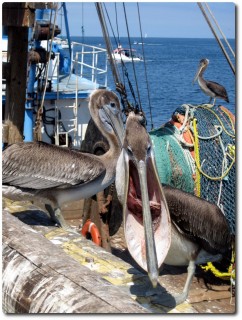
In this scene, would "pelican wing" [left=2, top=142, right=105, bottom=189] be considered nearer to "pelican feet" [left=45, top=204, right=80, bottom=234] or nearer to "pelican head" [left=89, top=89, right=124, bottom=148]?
"pelican feet" [left=45, top=204, right=80, bottom=234]

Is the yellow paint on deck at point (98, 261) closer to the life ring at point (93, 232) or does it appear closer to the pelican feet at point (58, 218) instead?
the pelican feet at point (58, 218)

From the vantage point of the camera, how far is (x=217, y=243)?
509cm

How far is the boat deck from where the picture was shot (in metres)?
3.62

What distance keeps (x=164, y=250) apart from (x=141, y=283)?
427 mm

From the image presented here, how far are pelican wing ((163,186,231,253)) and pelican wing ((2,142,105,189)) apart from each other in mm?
670

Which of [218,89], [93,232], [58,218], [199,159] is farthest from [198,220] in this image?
[218,89]

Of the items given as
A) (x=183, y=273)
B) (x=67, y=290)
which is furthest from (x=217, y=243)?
(x=67, y=290)

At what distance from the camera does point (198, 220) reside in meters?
4.88

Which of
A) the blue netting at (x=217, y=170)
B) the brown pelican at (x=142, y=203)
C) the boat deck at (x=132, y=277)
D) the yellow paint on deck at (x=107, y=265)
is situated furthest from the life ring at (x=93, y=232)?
the brown pelican at (x=142, y=203)

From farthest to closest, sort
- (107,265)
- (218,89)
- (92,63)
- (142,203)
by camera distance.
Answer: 1. (92,63)
2. (218,89)
3. (107,265)
4. (142,203)

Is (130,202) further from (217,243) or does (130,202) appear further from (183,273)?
(183,273)

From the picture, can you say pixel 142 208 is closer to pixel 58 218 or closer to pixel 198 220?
pixel 198 220

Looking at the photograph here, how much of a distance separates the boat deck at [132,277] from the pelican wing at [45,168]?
0.85 ft

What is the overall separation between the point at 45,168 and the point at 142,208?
1913 millimetres
